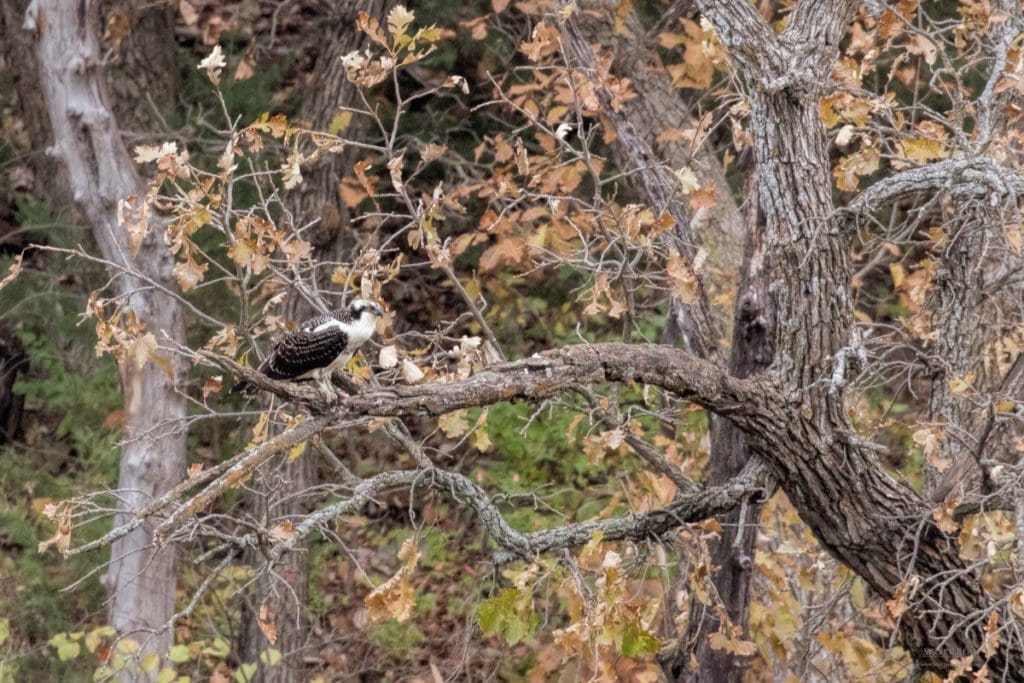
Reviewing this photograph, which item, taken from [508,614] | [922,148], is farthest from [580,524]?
[922,148]

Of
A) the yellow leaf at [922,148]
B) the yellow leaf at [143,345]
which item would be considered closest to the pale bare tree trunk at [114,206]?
the yellow leaf at [143,345]

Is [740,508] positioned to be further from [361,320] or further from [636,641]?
[361,320]

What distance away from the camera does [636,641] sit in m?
5.44

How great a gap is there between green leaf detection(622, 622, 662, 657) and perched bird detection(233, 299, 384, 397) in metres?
1.55

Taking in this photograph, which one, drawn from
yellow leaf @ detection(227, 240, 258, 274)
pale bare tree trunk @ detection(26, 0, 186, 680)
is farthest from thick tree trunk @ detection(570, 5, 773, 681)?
pale bare tree trunk @ detection(26, 0, 186, 680)

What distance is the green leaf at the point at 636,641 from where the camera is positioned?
541 cm

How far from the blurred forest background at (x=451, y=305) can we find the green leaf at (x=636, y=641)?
0.02 metres

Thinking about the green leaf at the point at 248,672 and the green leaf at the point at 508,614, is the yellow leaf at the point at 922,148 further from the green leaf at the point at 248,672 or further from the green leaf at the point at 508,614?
the green leaf at the point at 248,672

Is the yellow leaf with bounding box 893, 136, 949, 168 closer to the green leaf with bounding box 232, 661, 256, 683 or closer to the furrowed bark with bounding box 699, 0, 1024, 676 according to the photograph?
the furrowed bark with bounding box 699, 0, 1024, 676

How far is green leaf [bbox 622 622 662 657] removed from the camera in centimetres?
541

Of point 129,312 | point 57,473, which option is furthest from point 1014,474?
point 57,473

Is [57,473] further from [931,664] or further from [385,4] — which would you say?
[931,664]

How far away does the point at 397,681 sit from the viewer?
9.80 metres

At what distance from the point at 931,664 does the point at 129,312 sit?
13.1ft
